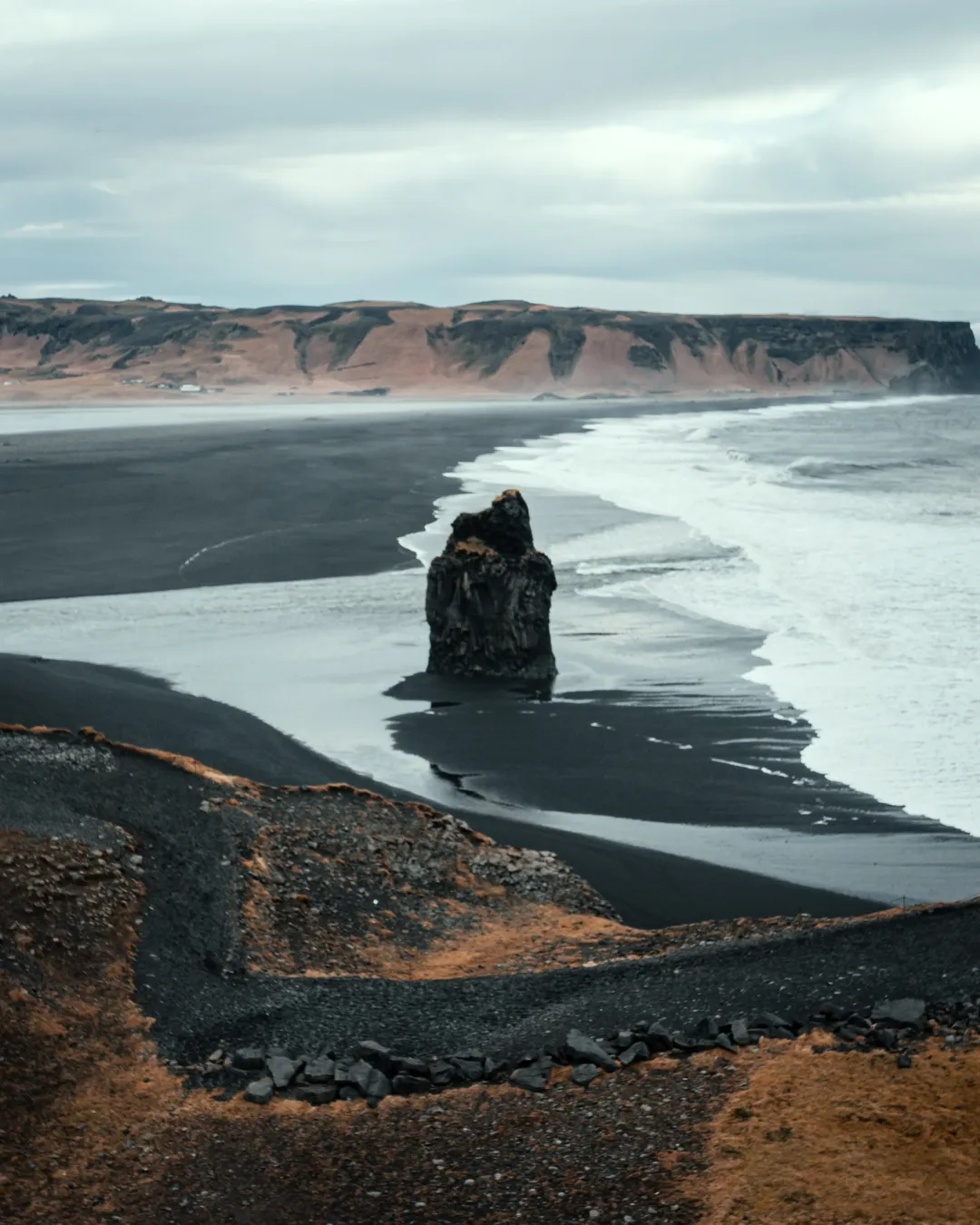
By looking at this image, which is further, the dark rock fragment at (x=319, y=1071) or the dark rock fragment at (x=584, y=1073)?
→ the dark rock fragment at (x=319, y=1071)

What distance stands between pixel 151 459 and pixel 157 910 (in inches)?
1811

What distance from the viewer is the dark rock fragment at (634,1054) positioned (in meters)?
7.79

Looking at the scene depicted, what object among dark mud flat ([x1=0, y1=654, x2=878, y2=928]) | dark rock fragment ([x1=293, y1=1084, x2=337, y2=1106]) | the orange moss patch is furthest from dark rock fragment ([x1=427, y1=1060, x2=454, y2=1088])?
dark mud flat ([x1=0, y1=654, x2=878, y2=928])

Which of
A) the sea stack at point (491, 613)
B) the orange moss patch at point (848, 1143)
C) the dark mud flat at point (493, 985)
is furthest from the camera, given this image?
the sea stack at point (491, 613)

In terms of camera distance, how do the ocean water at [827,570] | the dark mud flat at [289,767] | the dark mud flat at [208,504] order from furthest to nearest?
the dark mud flat at [208,504] < the ocean water at [827,570] < the dark mud flat at [289,767]

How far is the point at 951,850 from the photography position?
12.6m

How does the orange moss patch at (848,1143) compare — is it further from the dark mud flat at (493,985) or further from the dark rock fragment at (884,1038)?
the dark mud flat at (493,985)

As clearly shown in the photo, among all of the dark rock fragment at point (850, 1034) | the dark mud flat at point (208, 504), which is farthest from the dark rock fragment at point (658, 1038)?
the dark mud flat at point (208, 504)

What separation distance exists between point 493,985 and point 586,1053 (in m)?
1.38

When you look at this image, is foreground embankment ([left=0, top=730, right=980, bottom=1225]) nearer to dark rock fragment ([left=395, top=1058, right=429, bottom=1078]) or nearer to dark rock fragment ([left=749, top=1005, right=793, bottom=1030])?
dark rock fragment ([left=749, top=1005, right=793, bottom=1030])

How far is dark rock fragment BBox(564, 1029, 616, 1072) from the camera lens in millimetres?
7758

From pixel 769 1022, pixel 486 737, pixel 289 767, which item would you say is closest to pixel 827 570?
pixel 486 737

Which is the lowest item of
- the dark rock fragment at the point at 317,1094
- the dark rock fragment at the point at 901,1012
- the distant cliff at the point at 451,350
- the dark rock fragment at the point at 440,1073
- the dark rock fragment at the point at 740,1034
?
the dark rock fragment at the point at 317,1094

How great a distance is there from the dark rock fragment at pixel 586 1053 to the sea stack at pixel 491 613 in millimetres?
10990
